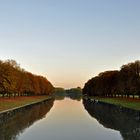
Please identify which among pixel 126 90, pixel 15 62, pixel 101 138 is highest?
pixel 15 62

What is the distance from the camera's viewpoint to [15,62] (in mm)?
110938

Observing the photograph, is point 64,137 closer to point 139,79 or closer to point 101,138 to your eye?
point 101,138

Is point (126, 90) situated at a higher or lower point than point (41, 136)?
higher

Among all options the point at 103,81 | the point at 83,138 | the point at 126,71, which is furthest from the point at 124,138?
the point at 103,81

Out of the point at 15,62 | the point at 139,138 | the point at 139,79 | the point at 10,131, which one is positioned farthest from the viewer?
the point at 15,62

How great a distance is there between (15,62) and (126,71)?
1425 inches

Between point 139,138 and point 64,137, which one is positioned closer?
point 139,138

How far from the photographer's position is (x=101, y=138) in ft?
98.5

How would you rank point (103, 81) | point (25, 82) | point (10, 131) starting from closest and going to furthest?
1. point (10, 131)
2. point (25, 82)
3. point (103, 81)

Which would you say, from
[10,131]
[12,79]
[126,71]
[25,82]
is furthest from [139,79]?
[10,131]

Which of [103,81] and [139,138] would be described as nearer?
[139,138]

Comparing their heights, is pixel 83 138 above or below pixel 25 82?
below

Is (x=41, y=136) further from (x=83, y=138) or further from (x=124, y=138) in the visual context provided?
(x=124, y=138)

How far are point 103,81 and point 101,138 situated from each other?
120 metres
